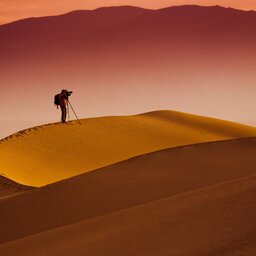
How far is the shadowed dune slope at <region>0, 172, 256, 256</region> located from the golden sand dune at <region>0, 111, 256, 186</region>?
58.7 ft

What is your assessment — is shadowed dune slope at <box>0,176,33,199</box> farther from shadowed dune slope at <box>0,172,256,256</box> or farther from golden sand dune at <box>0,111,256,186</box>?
shadowed dune slope at <box>0,172,256,256</box>

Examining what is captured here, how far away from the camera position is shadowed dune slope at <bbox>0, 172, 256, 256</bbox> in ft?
26.0

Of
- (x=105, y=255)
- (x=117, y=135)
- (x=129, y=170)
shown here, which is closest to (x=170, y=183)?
(x=129, y=170)

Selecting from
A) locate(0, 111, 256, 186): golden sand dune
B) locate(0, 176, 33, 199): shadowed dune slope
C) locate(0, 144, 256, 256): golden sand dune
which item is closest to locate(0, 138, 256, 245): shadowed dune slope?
locate(0, 144, 256, 256): golden sand dune

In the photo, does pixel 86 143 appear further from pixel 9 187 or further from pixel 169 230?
pixel 169 230

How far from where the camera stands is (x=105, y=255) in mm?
8484

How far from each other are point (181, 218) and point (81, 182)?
267 inches

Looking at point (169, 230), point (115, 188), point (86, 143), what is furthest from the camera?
point (86, 143)

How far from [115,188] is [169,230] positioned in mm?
6221

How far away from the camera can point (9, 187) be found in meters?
24.0

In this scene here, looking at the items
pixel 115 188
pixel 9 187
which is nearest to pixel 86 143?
pixel 9 187

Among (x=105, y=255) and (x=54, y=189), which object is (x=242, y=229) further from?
(x=54, y=189)

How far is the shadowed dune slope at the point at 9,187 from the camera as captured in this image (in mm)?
23016

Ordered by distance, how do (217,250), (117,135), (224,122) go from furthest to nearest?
(224,122) → (117,135) → (217,250)
